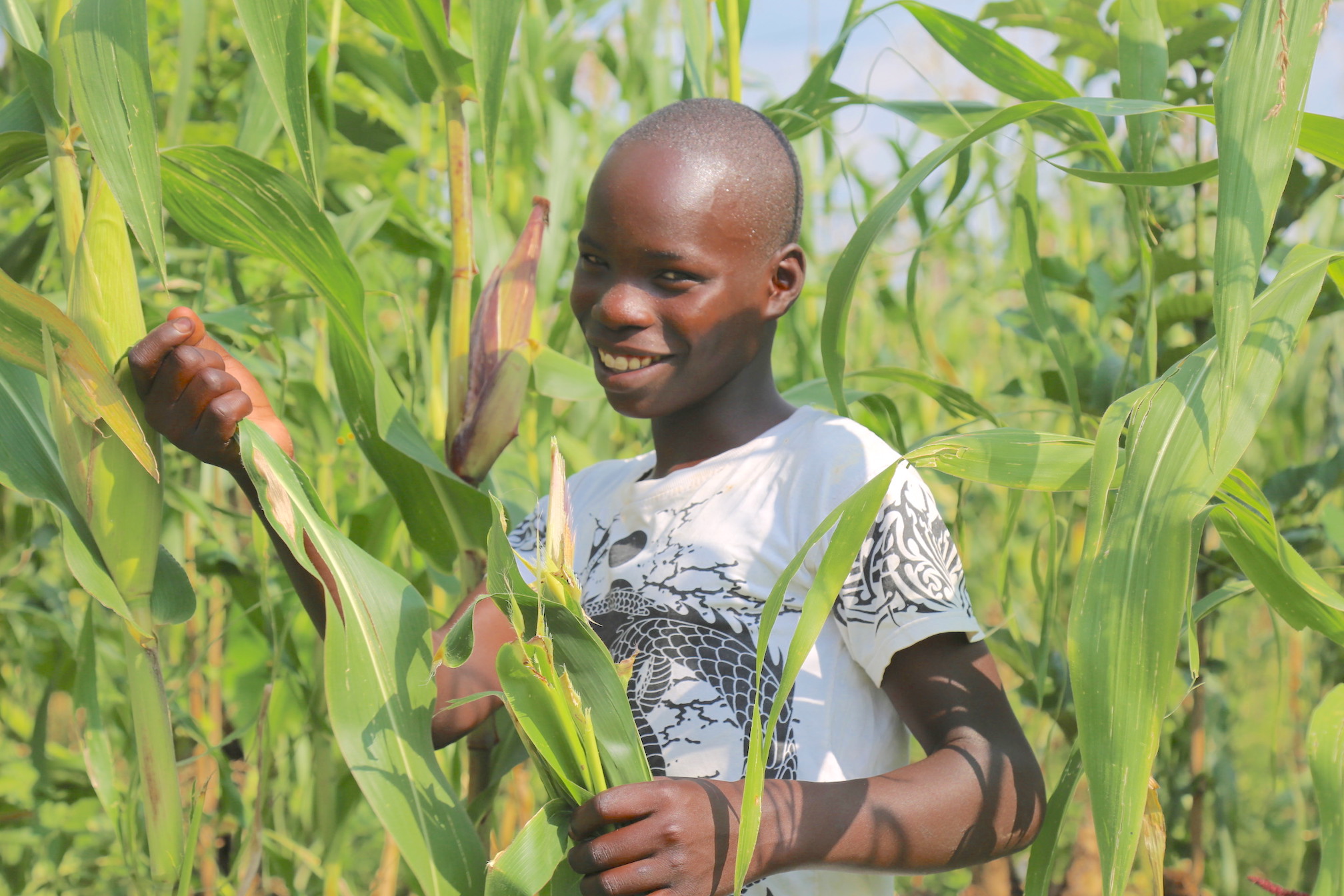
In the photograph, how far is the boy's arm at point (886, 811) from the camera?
532 millimetres

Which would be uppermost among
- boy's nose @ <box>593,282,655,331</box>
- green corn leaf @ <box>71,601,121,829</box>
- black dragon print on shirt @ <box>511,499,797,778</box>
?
boy's nose @ <box>593,282,655,331</box>

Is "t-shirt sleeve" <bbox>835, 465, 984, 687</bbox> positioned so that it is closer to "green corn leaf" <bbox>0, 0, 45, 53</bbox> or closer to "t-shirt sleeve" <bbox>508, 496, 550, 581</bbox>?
"t-shirt sleeve" <bbox>508, 496, 550, 581</bbox>

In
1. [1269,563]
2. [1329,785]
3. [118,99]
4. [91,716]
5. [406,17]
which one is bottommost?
[91,716]

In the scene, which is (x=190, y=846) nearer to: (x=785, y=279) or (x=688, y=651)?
(x=688, y=651)

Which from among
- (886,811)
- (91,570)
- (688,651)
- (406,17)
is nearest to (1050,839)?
(886,811)

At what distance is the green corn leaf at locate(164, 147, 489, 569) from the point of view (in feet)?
2.17

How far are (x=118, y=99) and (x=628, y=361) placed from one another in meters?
0.34

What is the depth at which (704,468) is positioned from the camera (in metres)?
0.78

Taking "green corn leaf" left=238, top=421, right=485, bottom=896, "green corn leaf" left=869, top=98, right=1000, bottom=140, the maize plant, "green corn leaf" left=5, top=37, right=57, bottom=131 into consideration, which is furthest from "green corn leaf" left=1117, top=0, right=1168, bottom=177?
"green corn leaf" left=5, top=37, right=57, bottom=131

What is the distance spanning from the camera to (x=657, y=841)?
0.53 meters

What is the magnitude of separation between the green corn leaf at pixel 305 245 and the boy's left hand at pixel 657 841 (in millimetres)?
330

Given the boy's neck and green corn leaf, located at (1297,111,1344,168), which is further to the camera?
the boy's neck

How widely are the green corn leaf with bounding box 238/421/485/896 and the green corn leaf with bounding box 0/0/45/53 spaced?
27 centimetres

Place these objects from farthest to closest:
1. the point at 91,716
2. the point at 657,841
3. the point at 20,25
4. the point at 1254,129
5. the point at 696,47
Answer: the point at 696,47 < the point at 91,716 < the point at 20,25 < the point at 657,841 < the point at 1254,129
